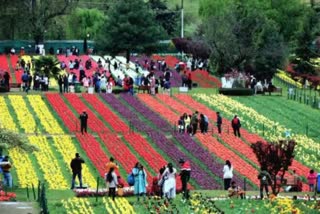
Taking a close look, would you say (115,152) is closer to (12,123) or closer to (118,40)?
(12,123)

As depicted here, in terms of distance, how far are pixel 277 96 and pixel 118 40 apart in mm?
28202

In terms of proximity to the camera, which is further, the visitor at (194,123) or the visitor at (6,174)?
the visitor at (194,123)

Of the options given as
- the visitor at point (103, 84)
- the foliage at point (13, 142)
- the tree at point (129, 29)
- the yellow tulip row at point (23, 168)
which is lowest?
the yellow tulip row at point (23, 168)

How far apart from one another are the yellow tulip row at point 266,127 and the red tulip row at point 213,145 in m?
2.76

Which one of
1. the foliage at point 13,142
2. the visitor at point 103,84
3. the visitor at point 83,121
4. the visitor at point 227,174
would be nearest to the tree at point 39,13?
the visitor at point 103,84

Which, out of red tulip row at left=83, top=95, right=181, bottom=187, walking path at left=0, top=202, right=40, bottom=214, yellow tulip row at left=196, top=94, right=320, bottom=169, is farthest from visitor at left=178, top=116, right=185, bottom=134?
walking path at left=0, top=202, right=40, bottom=214

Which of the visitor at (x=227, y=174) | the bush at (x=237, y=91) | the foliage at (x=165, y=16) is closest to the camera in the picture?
the visitor at (x=227, y=174)

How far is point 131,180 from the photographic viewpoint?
41844 millimetres

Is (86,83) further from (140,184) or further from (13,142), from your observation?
(140,184)

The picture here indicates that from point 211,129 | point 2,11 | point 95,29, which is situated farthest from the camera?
point 95,29

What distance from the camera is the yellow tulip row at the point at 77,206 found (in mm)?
37219

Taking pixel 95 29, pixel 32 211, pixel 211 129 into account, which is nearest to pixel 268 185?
pixel 32 211

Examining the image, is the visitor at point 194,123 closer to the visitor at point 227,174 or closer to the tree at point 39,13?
the visitor at point 227,174

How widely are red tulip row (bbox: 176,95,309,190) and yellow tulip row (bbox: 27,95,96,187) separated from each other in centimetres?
842
